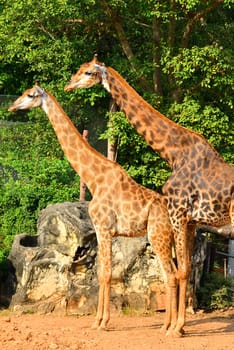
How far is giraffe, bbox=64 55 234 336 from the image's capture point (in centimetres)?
1085

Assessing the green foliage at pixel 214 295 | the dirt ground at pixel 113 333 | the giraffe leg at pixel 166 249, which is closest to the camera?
the dirt ground at pixel 113 333

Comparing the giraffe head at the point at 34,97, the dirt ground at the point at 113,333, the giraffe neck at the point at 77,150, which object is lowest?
the dirt ground at the point at 113,333

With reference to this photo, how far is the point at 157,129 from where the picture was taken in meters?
11.4

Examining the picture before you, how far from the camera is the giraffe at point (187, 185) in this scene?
10.9 m

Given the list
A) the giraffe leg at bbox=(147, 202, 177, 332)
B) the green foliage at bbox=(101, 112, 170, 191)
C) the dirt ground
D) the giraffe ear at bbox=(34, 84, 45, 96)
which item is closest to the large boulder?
the dirt ground

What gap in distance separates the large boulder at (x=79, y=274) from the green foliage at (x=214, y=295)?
1.02m

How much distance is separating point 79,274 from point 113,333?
2131 mm

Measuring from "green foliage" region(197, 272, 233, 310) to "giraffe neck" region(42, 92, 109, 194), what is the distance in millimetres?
3413

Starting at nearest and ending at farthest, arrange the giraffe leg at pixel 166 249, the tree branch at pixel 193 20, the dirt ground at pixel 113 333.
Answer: the dirt ground at pixel 113 333, the giraffe leg at pixel 166 249, the tree branch at pixel 193 20

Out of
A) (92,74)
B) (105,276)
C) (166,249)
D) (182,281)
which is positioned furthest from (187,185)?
(92,74)

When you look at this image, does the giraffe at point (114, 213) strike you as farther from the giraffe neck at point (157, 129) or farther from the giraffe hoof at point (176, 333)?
the giraffe neck at point (157, 129)

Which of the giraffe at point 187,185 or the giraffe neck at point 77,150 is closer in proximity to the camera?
the giraffe at point 187,185

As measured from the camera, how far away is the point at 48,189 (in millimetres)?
17719

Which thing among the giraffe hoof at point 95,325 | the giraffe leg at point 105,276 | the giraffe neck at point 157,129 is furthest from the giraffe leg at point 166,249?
the giraffe hoof at point 95,325
